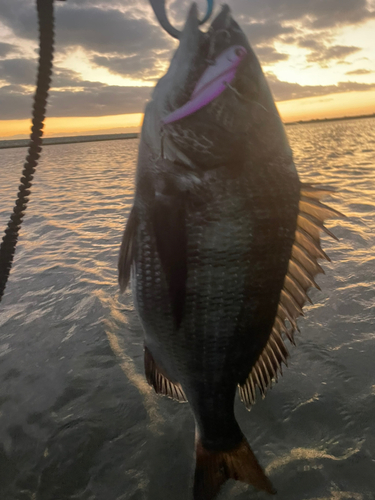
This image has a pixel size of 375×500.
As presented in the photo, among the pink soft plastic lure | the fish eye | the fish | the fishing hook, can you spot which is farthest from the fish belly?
the fishing hook

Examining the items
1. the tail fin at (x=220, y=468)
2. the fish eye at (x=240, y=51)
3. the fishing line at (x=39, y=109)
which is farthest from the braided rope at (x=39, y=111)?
the tail fin at (x=220, y=468)

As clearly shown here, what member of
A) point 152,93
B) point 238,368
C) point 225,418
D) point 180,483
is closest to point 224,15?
point 152,93

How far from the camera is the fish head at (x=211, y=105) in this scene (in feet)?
5.30

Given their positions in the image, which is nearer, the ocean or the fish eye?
the fish eye

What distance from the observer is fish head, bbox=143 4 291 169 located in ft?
5.30

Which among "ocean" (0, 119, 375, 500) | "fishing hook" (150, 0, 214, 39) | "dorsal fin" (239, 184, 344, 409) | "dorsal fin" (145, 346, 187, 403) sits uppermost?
"fishing hook" (150, 0, 214, 39)

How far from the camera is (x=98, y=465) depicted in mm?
2344

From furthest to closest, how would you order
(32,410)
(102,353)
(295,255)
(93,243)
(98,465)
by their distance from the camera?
(93,243) < (102,353) < (32,410) < (98,465) < (295,255)

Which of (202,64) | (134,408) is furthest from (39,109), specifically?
(134,408)

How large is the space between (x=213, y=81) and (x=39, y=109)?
2.83 ft

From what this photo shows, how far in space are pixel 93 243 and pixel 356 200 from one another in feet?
20.9

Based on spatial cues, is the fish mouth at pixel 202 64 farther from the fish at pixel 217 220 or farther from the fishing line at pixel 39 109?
the fishing line at pixel 39 109

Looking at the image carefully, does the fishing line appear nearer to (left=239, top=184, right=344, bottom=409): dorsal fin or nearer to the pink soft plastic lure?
the pink soft plastic lure

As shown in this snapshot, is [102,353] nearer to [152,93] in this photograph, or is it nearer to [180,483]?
[180,483]
